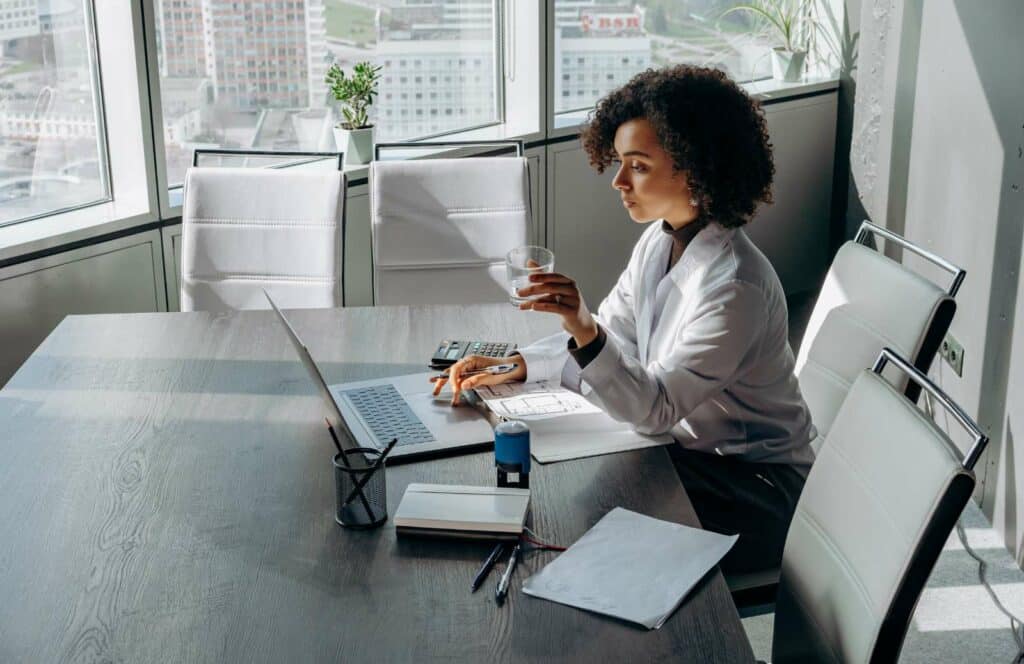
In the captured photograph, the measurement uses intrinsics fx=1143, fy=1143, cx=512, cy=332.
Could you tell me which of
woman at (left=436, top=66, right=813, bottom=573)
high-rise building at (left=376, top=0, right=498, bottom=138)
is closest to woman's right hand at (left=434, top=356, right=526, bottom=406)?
woman at (left=436, top=66, right=813, bottom=573)

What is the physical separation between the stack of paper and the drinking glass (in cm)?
25

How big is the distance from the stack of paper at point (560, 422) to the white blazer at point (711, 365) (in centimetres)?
3

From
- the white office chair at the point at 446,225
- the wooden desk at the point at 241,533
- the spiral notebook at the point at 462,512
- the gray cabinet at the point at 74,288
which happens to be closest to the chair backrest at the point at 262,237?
the white office chair at the point at 446,225

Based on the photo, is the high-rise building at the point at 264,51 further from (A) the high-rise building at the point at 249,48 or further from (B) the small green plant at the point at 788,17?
(B) the small green plant at the point at 788,17

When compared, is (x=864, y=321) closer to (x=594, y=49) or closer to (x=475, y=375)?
(x=475, y=375)

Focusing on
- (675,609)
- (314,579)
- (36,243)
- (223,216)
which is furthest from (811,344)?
(36,243)

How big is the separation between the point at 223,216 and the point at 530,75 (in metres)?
1.81

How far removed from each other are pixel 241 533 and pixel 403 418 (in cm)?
49

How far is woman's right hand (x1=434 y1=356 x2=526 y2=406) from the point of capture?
2.21 meters

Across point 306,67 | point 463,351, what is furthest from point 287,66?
point 463,351

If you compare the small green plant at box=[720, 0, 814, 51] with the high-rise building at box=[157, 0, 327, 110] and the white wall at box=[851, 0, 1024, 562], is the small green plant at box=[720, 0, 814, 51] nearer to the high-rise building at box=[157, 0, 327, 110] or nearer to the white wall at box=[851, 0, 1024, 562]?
the white wall at box=[851, 0, 1024, 562]

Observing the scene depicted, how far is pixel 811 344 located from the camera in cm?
248

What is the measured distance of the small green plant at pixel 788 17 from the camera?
5215mm

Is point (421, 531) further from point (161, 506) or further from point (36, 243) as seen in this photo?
point (36, 243)
